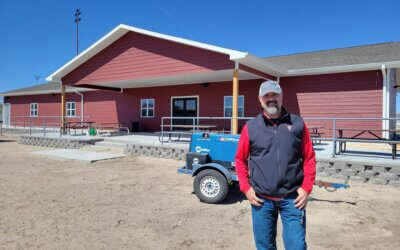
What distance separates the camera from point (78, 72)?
1427 centimetres

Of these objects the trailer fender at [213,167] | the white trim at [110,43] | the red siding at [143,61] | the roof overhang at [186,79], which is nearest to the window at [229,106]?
the roof overhang at [186,79]

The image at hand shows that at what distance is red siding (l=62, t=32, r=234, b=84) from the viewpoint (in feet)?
34.0

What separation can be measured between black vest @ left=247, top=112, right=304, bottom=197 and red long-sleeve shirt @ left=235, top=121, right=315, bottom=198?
37 millimetres

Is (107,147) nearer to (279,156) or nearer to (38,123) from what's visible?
A: (279,156)

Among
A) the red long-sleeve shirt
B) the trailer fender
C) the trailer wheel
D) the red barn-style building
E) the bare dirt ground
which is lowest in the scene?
the bare dirt ground

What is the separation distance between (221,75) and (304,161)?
10.4m

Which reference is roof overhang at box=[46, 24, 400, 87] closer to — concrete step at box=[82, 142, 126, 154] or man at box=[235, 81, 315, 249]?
concrete step at box=[82, 142, 126, 154]

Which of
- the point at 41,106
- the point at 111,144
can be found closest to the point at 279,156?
the point at 111,144

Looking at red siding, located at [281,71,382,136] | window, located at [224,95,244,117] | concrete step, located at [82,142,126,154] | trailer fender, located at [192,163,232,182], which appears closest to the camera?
trailer fender, located at [192,163,232,182]

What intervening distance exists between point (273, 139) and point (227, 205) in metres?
3.03

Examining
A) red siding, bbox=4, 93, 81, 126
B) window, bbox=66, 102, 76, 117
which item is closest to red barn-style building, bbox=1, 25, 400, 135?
window, bbox=66, 102, 76, 117

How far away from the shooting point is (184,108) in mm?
15844

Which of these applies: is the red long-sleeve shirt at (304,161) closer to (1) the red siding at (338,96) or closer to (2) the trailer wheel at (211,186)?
(2) the trailer wheel at (211,186)

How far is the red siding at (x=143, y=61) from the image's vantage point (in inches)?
408
